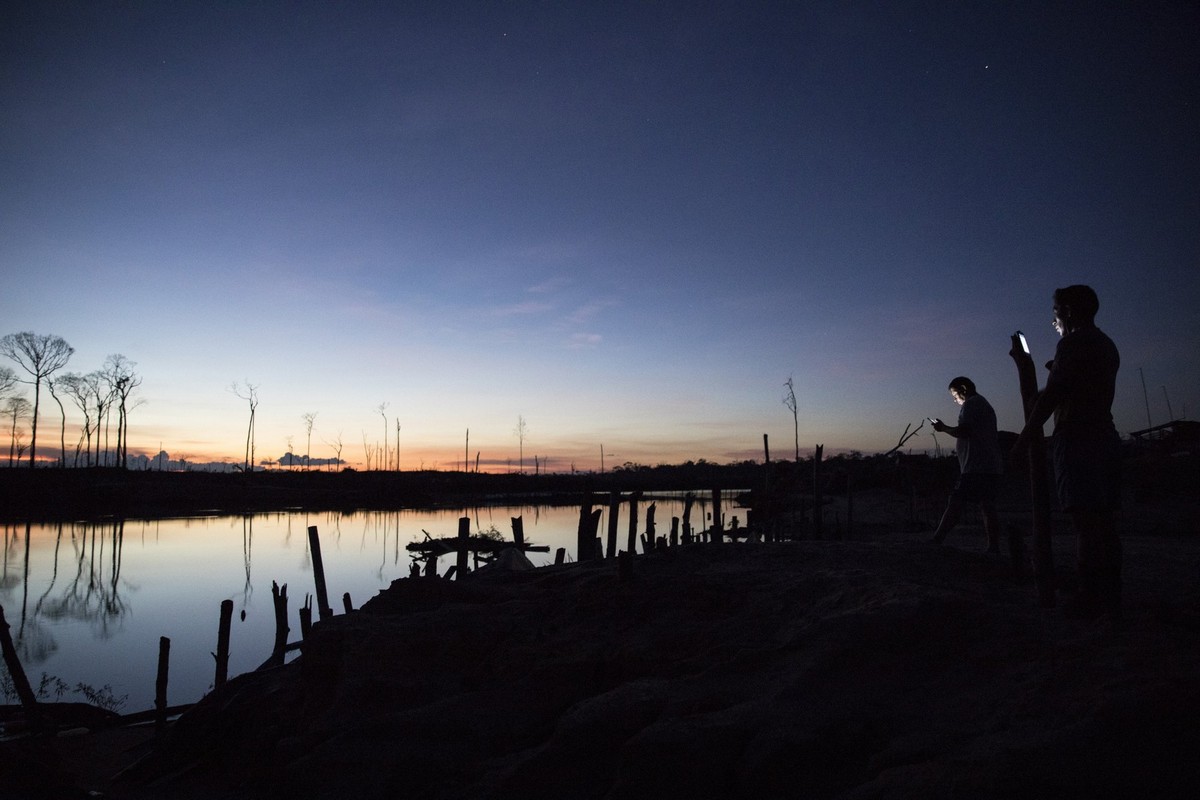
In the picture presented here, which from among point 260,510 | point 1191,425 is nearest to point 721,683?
point 1191,425

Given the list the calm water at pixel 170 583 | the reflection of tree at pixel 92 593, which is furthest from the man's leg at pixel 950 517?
the reflection of tree at pixel 92 593

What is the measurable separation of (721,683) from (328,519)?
142 feet

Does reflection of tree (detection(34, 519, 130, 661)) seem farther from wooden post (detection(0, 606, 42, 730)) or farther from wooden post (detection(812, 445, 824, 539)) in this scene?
wooden post (detection(812, 445, 824, 539))

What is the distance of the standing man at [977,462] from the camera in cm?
638

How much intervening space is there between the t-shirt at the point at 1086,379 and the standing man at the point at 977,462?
2532mm

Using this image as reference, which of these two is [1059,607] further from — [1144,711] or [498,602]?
[498,602]

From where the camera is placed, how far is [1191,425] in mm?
31500

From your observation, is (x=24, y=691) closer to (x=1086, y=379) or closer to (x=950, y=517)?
(x=950, y=517)

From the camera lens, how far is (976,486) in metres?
6.43

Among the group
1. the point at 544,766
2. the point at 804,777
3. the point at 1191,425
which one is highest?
the point at 1191,425

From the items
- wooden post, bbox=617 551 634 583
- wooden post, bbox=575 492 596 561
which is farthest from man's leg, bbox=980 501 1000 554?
wooden post, bbox=575 492 596 561

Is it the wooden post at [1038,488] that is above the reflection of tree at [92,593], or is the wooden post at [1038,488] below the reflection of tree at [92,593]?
above

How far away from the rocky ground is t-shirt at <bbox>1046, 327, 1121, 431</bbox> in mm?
1096

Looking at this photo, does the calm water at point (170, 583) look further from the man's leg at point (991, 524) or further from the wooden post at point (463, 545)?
the man's leg at point (991, 524)
